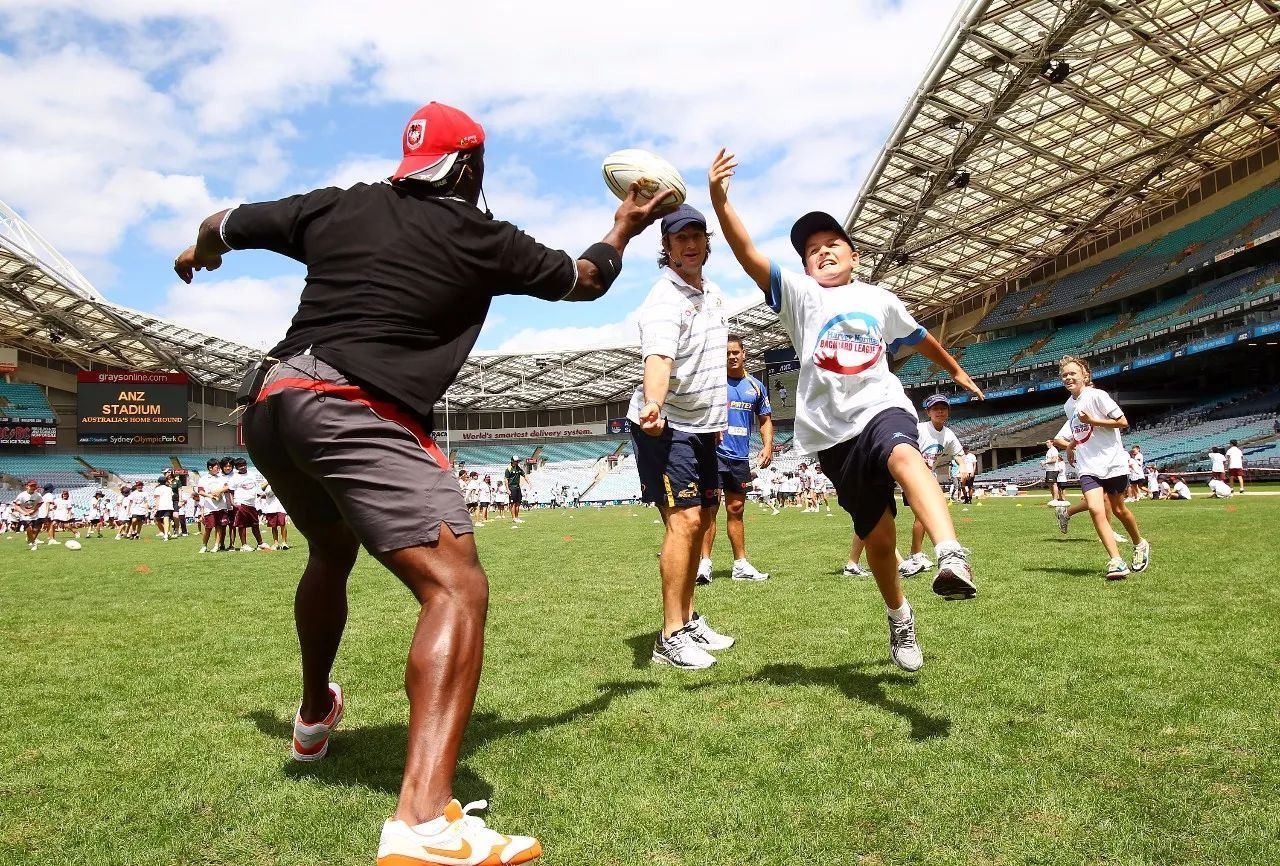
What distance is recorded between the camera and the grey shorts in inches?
90.5

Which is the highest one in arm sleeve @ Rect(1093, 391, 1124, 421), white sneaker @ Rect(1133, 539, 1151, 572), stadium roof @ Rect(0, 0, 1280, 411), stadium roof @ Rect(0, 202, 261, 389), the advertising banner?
stadium roof @ Rect(0, 0, 1280, 411)

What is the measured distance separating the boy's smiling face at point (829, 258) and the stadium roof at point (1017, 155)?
26.6 m

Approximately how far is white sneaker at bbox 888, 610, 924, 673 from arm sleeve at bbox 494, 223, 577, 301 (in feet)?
7.76

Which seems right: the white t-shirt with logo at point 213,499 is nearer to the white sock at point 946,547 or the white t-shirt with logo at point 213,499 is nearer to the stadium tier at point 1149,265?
the white sock at point 946,547

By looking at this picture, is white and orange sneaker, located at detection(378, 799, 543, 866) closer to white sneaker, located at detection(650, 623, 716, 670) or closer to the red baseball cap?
the red baseball cap

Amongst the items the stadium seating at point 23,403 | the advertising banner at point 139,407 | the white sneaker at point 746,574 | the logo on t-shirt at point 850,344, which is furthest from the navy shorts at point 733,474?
the stadium seating at point 23,403

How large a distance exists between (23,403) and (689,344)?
2492 inches

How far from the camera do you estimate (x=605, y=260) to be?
279 cm

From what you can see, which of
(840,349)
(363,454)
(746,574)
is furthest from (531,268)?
(746,574)

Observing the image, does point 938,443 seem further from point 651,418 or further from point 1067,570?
point 651,418

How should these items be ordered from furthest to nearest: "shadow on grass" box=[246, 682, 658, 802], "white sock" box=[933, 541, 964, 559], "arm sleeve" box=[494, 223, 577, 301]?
"white sock" box=[933, 541, 964, 559] → "shadow on grass" box=[246, 682, 658, 802] → "arm sleeve" box=[494, 223, 577, 301]

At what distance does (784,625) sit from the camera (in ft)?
18.4

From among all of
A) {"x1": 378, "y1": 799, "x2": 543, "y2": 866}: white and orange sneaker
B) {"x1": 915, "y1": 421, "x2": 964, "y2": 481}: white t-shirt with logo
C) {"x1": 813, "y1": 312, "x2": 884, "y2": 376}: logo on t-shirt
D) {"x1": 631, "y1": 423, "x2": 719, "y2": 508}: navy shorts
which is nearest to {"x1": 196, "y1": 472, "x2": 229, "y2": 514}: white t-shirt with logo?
{"x1": 915, "y1": 421, "x2": 964, "y2": 481}: white t-shirt with logo

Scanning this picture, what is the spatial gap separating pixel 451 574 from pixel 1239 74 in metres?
40.1
